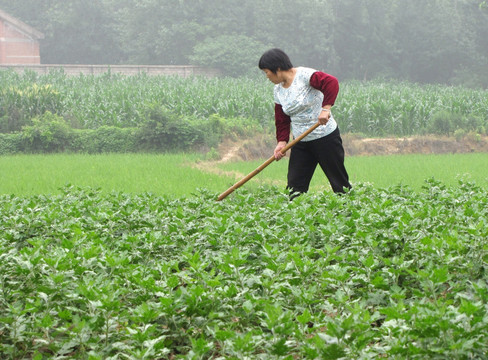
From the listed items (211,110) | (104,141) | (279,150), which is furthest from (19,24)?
(279,150)

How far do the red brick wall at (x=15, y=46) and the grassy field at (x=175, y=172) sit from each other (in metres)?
35.0

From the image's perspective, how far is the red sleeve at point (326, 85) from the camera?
283 inches

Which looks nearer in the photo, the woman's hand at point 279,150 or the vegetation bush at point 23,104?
the woman's hand at point 279,150

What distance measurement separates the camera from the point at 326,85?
286 inches

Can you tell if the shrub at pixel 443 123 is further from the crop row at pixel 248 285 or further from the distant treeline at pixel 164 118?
the crop row at pixel 248 285

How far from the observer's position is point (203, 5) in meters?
58.2

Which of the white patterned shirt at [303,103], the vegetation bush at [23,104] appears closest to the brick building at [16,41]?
the vegetation bush at [23,104]

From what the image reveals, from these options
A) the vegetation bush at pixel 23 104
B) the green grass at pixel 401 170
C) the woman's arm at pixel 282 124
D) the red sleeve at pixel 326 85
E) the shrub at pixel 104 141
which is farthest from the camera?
the vegetation bush at pixel 23 104

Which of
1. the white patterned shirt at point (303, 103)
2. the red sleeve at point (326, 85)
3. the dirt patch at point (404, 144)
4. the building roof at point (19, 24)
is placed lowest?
the building roof at point (19, 24)

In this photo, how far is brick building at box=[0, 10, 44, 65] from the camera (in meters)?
50.2

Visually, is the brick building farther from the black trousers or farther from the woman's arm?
the black trousers

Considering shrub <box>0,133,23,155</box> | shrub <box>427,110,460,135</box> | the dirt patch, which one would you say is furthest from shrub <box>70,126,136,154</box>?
shrub <box>427,110,460,135</box>

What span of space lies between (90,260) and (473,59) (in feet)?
183

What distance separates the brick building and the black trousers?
46.2 m
